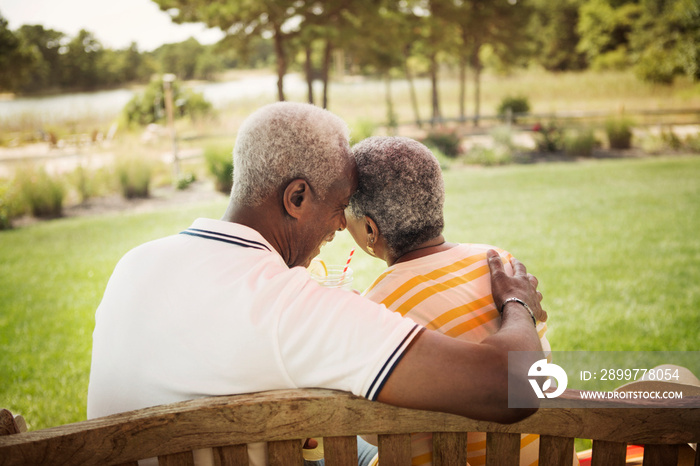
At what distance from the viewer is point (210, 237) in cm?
127

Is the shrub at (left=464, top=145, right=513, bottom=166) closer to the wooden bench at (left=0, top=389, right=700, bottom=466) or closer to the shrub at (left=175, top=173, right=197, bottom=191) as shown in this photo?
the shrub at (left=175, top=173, right=197, bottom=191)

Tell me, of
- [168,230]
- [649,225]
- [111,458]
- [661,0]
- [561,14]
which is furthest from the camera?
[561,14]

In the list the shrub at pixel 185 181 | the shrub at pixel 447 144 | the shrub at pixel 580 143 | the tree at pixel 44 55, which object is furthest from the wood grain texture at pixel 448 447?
the tree at pixel 44 55

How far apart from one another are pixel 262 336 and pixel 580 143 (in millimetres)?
14519

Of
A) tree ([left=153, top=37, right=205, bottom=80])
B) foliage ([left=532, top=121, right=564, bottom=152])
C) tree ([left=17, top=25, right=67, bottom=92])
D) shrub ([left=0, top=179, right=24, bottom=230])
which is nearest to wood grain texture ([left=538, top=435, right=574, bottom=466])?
shrub ([left=0, top=179, right=24, bottom=230])

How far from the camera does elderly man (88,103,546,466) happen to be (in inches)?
40.3

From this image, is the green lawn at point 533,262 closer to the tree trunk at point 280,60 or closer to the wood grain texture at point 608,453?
the wood grain texture at point 608,453

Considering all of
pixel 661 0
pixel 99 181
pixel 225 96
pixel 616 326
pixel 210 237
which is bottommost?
pixel 616 326

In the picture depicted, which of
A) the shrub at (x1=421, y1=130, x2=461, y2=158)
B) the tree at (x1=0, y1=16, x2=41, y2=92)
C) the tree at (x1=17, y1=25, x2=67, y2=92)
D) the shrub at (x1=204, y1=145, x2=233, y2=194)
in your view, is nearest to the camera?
the shrub at (x1=204, y1=145, x2=233, y2=194)

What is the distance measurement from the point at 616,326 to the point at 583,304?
1.51ft

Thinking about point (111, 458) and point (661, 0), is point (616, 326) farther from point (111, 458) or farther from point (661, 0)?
point (661, 0)

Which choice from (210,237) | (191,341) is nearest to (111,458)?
(191,341)

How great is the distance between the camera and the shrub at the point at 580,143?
45.8 ft

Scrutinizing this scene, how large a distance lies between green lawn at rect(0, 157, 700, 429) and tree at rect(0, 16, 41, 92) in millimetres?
8346
